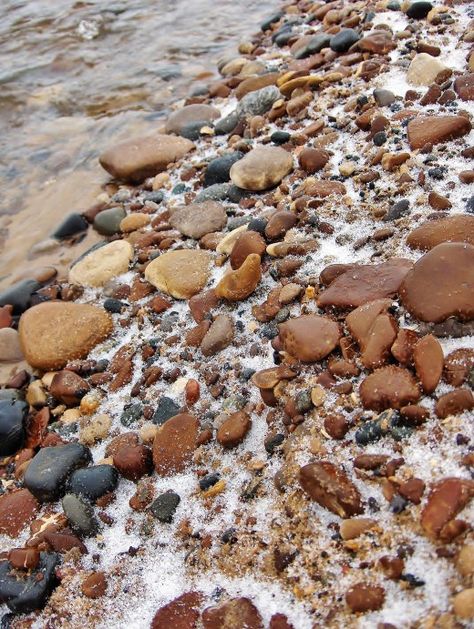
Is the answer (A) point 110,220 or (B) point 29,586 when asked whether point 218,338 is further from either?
(A) point 110,220

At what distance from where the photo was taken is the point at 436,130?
3135mm

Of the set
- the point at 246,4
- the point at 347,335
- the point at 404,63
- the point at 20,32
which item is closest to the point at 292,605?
the point at 347,335

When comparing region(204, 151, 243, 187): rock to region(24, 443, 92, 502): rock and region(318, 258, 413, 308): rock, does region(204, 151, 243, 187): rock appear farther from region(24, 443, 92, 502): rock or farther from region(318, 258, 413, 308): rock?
region(24, 443, 92, 502): rock

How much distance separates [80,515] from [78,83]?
5.93 m

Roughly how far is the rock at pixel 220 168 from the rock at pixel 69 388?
1.85 metres

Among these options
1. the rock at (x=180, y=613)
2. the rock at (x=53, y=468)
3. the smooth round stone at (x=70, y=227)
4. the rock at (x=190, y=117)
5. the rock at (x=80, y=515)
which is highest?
the rock at (x=190, y=117)

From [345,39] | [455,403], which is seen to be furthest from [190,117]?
[455,403]

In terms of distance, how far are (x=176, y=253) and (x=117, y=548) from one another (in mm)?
1797

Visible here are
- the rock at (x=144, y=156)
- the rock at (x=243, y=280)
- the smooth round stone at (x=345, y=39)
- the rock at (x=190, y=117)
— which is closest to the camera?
the rock at (x=243, y=280)

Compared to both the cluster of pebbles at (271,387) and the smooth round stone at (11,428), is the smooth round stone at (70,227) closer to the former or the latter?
the cluster of pebbles at (271,387)

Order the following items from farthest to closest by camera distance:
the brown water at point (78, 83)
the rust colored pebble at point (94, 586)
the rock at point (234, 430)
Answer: the brown water at point (78, 83) < the rock at point (234, 430) < the rust colored pebble at point (94, 586)

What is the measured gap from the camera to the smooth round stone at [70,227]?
4230 millimetres

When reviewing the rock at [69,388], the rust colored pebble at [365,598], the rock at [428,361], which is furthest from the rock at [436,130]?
the rust colored pebble at [365,598]

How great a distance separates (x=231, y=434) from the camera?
2291 millimetres
